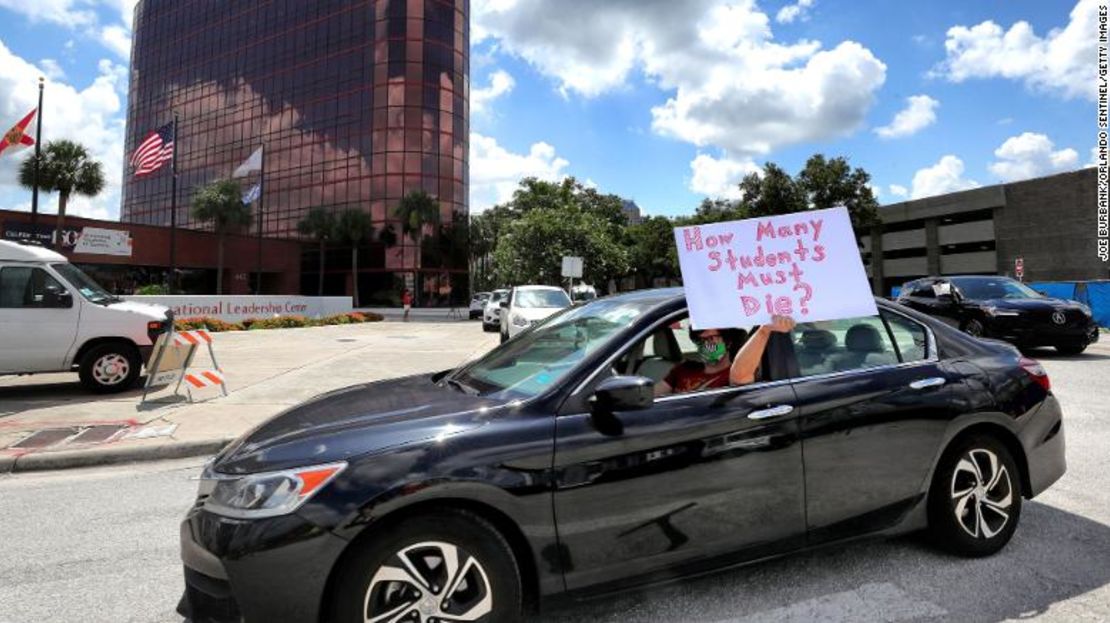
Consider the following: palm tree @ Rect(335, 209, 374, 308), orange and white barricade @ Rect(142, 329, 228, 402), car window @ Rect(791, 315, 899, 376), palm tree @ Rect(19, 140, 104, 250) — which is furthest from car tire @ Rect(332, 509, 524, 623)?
palm tree @ Rect(335, 209, 374, 308)

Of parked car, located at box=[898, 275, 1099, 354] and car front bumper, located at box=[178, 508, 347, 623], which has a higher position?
parked car, located at box=[898, 275, 1099, 354]

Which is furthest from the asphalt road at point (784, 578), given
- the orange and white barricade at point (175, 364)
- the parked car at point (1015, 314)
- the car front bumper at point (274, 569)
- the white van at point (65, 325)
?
the parked car at point (1015, 314)

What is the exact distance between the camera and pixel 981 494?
342 cm

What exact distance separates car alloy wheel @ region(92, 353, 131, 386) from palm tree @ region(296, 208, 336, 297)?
41.1 meters

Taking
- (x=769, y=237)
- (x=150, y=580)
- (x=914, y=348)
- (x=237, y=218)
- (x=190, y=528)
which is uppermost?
(x=237, y=218)

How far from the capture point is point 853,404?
313 centimetres

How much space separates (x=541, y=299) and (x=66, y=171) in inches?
1111

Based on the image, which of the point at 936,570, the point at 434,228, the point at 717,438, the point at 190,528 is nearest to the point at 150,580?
the point at 190,528

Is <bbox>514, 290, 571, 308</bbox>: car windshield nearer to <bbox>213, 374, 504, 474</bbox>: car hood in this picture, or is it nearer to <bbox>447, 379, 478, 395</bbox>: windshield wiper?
<bbox>447, 379, 478, 395</bbox>: windshield wiper

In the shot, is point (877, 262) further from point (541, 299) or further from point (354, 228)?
point (541, 299)

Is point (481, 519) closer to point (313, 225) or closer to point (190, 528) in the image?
point (190, 528)

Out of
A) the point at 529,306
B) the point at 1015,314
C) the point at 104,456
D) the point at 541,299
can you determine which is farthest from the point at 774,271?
the point at 541,299

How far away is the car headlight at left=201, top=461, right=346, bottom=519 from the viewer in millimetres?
2281

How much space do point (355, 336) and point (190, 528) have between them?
19470 mm
